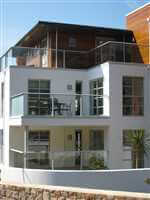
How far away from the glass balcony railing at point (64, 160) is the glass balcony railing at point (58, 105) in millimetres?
1883

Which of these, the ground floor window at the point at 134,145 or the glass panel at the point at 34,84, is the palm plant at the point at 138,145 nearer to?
the ground floor window at the point at 134,145

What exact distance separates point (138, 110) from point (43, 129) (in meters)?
5.07

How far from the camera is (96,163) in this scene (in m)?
17.8

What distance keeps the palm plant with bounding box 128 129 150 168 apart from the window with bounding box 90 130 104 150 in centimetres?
182

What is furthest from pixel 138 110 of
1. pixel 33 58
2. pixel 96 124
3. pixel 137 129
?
pixel 33 58

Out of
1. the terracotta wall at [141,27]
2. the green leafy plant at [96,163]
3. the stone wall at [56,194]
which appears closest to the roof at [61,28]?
the terracotta wall at [141,27]

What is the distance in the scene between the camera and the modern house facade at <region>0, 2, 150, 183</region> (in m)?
17.7

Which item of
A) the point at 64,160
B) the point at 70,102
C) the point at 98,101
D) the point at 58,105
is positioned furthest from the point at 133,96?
the point at 64,160

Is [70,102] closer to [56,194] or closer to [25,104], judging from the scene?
[25,104]

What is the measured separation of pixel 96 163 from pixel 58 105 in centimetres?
329

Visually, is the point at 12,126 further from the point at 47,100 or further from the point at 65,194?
the point at 65,194

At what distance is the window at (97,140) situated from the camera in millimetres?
20100

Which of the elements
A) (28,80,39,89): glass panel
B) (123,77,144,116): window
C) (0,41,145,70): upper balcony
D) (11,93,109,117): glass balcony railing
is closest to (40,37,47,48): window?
(0,41,145,70): upper balcony

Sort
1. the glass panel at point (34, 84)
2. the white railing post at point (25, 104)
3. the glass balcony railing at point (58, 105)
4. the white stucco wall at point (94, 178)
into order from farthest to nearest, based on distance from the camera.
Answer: the glass panel at point (34, 84)
the glass balcony railing at point (58, 105)
the white railing post at point (25, 104)
the white stucco wall at point (94, 178)
